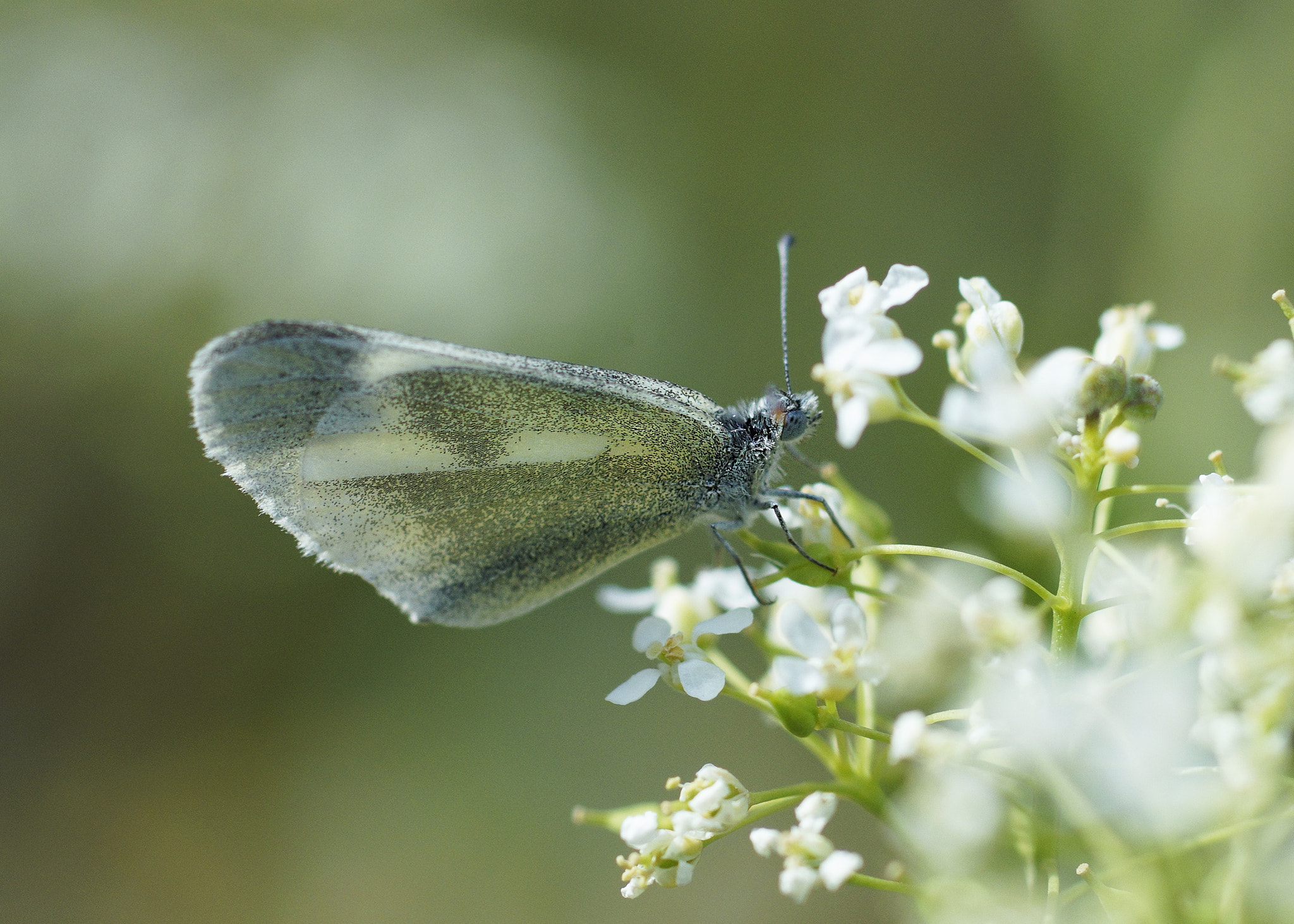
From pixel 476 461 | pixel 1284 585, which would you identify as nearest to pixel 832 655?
pixel 1284 585

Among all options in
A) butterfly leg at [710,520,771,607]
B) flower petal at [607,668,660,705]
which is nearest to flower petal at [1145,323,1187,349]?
butterfly leg at [710,520,771,607]

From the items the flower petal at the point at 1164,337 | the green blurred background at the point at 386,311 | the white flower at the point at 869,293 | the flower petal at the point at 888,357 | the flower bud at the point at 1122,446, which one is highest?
the white flower at the point at 869,293

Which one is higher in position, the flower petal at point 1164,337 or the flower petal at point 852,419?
the flower petal at point 1164,337

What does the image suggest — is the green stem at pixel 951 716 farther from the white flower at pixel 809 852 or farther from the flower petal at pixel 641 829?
the flower petal at pixel 641 829

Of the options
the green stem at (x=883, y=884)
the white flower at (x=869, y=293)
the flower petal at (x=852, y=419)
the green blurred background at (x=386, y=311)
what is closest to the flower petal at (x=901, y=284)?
the white flower at (x=869, y=293)

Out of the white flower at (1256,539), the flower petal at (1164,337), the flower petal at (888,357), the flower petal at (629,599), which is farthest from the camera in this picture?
the flower petal at (629,599)

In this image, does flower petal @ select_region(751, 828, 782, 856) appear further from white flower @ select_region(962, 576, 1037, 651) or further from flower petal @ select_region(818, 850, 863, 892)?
white flower @ select_region(962, 576, 1037, 651)
